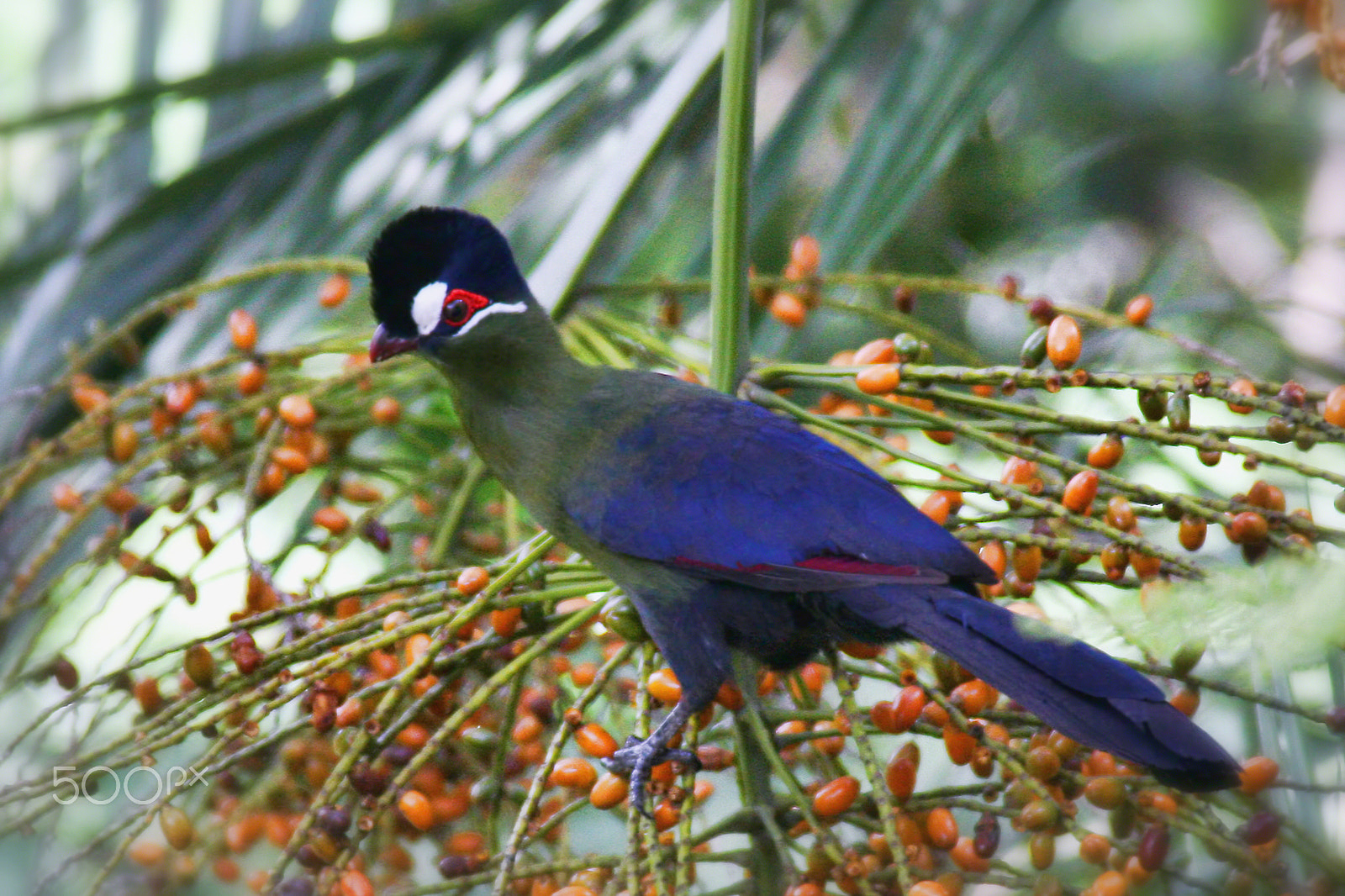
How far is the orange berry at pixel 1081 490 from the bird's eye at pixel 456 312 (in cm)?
93

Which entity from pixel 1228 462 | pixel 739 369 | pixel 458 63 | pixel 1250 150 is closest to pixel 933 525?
pixel 739 369

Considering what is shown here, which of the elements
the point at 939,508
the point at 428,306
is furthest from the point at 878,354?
the point at 428,306

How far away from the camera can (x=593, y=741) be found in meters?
1.59

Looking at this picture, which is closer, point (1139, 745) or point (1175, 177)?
point (1139, 745)

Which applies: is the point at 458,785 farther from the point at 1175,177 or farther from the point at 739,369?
the point at 1175,177

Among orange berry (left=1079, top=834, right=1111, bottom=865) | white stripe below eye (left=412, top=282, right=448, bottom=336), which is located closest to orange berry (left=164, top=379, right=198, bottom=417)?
white stripe below eye (left=412, top=282, right=448, bottom=336)

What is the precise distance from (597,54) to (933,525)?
1.38m

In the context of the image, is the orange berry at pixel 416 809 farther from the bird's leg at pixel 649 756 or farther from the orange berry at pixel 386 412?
the orange berry at pixel 386 412

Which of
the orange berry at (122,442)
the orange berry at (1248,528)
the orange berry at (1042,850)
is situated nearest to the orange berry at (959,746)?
the orange berry at (1042,850)

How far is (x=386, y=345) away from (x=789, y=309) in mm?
641

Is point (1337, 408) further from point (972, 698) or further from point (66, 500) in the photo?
point (66, 500)

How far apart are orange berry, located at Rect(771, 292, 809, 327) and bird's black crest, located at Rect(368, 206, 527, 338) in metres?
0.44

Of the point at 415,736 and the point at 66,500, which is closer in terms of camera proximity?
the point at 415,736

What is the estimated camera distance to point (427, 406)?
2367mm
